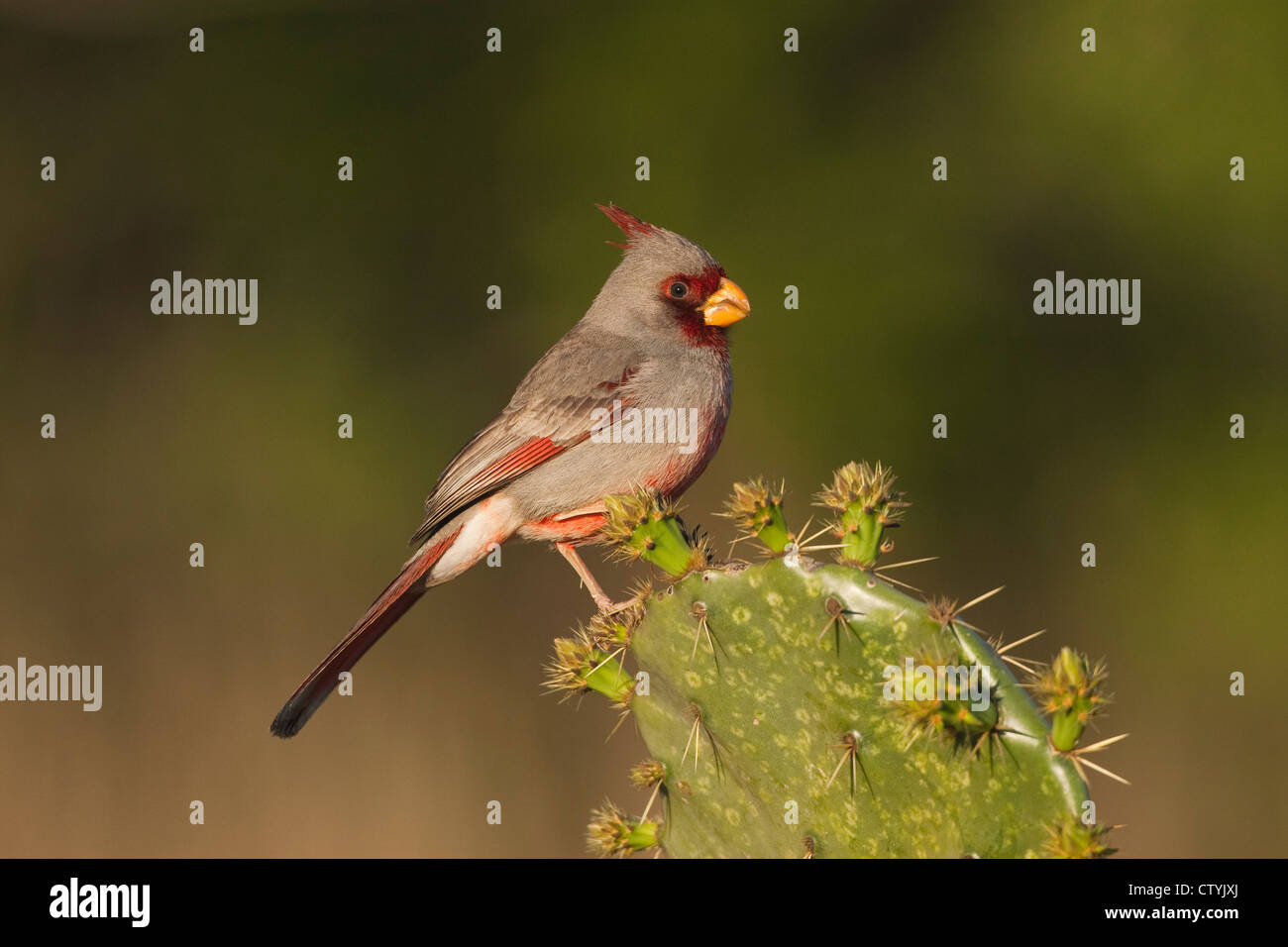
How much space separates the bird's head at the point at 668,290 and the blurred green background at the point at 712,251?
3.25 meters

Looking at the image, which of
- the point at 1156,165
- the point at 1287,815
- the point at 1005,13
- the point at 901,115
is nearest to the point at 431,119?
the point at 901,115

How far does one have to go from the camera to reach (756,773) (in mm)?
2789

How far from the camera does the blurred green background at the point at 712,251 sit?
7797mm

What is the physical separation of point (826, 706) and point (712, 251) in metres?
6.33

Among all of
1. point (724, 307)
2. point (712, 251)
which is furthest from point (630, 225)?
point (712, 251)

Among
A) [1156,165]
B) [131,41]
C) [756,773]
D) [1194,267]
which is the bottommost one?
[756,773]

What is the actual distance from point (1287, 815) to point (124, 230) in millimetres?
7804

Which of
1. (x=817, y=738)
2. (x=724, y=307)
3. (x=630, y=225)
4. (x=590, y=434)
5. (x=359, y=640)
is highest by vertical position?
(x=630, y=225)

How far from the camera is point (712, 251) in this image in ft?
28.5

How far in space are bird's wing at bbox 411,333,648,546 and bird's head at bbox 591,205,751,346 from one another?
0.15 meters

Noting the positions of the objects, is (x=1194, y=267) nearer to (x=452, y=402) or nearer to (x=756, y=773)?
(x=452, y=402)

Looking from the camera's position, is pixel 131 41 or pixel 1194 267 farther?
pixel 131 41

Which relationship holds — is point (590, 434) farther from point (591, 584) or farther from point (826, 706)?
point (826, 706)

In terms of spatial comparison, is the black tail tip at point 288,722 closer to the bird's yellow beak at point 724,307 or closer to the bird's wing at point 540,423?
the bird's wing at point 540,423
